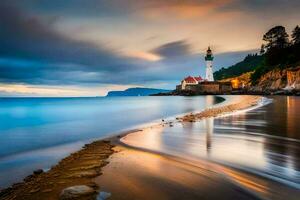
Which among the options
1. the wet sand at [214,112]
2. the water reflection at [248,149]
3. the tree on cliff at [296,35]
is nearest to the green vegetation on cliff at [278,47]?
the tree on cliff at [296,35]

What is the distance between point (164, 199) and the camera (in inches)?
197

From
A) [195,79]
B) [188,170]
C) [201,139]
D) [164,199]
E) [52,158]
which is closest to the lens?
[164,199]

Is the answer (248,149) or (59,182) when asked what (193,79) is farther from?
(59,182)

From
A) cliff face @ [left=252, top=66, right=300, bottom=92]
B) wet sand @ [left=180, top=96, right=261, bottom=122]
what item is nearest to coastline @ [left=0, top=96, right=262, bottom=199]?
wet sand @ [left=180, top=96, right=261, bottom=122]

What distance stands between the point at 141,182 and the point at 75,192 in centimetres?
143

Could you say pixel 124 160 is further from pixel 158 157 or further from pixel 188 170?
pixel 188 170

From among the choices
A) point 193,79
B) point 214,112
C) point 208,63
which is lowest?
point 214,112

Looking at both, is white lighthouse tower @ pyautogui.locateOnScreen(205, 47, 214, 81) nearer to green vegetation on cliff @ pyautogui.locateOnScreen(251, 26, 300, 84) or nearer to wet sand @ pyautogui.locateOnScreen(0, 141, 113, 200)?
green vegetation on cliff @ pyautogui.locateOnScreen(251, 26, 300, 84)

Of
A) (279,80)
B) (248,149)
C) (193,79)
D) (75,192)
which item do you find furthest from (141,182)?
(193,79)

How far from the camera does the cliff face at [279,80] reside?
7944 centimetres

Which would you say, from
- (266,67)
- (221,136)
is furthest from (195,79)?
(221,136)

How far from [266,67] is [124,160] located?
10649 centimetres

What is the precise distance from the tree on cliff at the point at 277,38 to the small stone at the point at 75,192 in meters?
111

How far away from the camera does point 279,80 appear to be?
89438 mm
